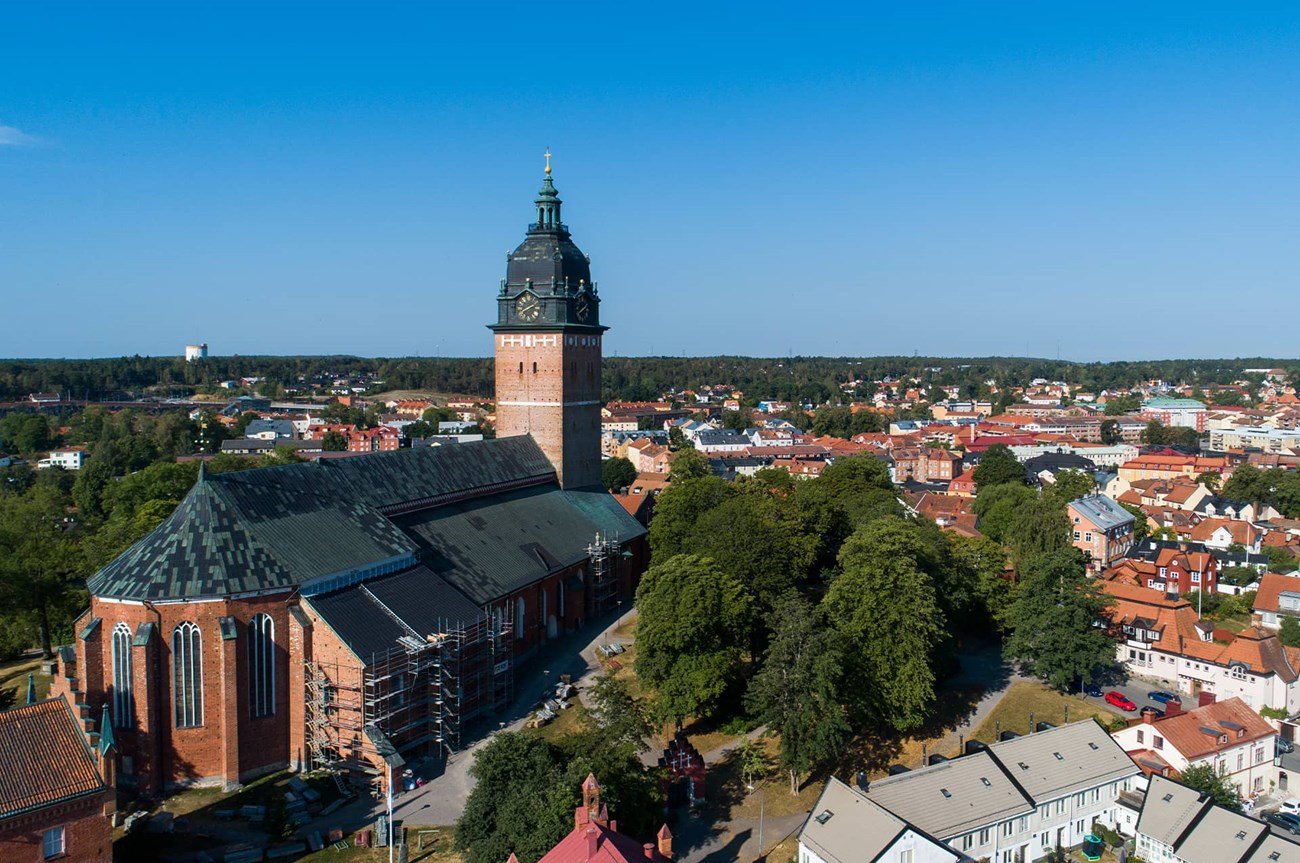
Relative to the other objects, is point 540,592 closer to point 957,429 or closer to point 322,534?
point 322,534

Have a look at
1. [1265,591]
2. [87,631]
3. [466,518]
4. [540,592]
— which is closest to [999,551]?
[1265,591]

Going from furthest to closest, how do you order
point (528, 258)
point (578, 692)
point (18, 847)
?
point (528, 258) → point (578, 692) → point (18, 847)

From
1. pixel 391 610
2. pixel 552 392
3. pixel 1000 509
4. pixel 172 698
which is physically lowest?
pixel 172 698

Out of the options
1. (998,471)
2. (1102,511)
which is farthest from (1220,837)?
(998,471)

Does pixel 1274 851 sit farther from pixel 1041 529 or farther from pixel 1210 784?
pixel 1041 529

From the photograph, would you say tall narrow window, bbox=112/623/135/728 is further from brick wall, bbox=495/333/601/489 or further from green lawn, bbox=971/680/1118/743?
green lawn, bbox=971/680/1118/743

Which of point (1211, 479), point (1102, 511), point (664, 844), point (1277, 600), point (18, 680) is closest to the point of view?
point (664, 844)

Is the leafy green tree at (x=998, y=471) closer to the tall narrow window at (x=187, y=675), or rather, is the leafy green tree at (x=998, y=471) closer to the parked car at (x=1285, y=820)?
the parked car at (x=1285, y=820)
